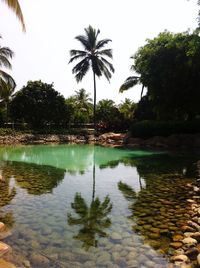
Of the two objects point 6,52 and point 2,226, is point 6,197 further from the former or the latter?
point 6,52

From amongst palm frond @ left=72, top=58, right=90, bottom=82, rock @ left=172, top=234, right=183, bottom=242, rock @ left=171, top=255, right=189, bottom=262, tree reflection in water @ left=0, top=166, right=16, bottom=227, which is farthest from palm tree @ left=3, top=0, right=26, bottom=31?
palm frond @ left=72, top=58, right=90, bottom=82

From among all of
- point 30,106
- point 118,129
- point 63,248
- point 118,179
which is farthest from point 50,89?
point 63,248

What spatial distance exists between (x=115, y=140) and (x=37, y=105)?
448 inches

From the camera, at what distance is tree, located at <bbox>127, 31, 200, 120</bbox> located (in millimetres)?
22188

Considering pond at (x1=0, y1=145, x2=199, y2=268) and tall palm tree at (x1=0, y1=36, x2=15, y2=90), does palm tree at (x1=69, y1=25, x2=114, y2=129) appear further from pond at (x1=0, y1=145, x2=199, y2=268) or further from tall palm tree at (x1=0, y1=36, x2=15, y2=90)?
pond at (x1=0, y1=145, x2=199, y2=268)

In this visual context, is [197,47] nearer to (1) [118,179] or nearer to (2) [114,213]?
(1) [118,179]

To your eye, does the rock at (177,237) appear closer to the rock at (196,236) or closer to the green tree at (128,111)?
the rock at (196,236)

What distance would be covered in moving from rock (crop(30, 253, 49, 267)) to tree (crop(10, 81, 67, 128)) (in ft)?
112

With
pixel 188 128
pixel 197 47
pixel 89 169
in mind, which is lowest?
pixel 89 169

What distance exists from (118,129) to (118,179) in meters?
27.4

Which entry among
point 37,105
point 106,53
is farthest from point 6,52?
point 106,53

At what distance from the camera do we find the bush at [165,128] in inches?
1075

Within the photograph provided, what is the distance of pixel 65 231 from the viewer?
21.5 ft

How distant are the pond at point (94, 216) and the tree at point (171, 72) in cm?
1033
